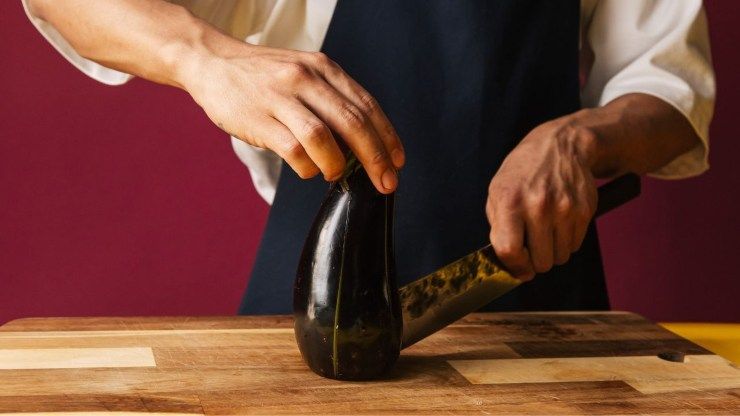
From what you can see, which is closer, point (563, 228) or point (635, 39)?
point (563, 228)

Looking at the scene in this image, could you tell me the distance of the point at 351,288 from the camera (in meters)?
0.80

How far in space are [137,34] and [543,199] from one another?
1.49 feet

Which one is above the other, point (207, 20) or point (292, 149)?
point (207, 20)

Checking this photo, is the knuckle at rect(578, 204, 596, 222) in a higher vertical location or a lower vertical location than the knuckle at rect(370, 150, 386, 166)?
higher

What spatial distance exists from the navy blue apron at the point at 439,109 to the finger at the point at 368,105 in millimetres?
426

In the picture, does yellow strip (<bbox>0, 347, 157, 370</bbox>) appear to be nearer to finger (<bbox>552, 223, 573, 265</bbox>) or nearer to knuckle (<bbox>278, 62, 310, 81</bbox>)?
knuckle (<bbox>278, 62, 310, 81</bbox>)

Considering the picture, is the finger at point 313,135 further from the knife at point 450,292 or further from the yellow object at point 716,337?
the yellow object at point 716,337

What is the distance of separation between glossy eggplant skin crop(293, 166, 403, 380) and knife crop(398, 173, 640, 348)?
8cm

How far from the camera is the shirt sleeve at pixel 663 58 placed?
4.03 ft

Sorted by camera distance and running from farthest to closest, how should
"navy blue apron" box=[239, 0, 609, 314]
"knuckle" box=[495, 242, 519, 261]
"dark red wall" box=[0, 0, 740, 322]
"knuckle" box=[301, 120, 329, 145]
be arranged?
1. "dark red wall" box=[0, 0, 740, 322]
2. "navy blue apron" box=[239, 0, 609, 314]
3. "knuckle" box=[495, 242, 519, 261]
4. "knuckle" box=[301, 120, 329, 145]

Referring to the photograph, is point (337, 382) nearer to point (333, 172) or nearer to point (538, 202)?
point (333, 172)

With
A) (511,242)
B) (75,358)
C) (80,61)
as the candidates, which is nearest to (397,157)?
(511,242)

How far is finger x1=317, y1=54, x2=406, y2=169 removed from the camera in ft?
2.53

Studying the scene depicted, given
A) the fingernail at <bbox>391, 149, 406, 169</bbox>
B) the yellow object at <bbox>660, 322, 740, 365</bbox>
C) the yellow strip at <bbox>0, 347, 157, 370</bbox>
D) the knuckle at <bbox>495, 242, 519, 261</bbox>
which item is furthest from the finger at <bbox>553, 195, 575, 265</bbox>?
the yellow strip at <bbox>0, 347, 157, 370</bbox>
